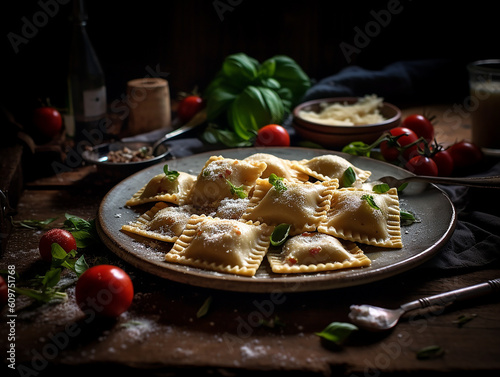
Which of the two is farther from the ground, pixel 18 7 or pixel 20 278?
pixel 18 7

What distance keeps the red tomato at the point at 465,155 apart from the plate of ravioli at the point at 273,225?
769mm

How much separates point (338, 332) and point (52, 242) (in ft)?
4.82

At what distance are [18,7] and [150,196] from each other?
2.79 metres

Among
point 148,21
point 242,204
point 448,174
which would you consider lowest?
point 448,174

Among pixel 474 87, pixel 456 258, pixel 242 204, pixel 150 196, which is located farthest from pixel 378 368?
pixel 474 87

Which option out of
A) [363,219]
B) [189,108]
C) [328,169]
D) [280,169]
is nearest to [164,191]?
[280,169]

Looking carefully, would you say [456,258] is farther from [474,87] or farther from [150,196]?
[474,87]

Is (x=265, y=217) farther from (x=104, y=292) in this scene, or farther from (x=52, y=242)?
(x=52, y=242)

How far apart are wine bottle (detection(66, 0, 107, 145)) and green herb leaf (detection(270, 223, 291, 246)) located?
2.49 m

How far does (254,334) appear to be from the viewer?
211 centimetres

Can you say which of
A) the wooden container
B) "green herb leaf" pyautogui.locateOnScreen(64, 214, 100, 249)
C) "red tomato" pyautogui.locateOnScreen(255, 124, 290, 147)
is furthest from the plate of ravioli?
the wooden container

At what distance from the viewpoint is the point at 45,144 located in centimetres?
422

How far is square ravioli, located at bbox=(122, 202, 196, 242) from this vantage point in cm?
266

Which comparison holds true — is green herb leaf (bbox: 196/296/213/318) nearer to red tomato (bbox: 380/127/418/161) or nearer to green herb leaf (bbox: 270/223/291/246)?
green herb leaf (bbox: 270/223/291/246)
